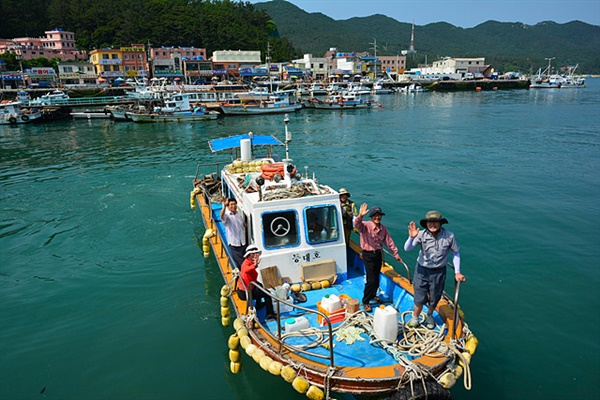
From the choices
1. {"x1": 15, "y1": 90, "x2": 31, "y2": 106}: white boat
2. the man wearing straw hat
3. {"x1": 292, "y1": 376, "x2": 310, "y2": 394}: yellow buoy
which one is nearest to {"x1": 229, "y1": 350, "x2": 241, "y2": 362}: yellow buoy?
{"x1": 292, "y1": 376, "x2": 310, "y2": 394}: yellow buoy

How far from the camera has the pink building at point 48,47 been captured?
9769cm

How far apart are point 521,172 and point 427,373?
21073 mm

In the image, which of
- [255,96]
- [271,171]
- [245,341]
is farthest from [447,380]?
[255,96]

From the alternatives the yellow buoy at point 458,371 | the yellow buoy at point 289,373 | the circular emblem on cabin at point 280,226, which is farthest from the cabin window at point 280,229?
the yellow buoy at point 458,371

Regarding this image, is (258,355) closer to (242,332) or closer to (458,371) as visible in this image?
(242,332)

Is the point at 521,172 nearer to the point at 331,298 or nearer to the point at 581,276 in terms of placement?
the point at 581,276

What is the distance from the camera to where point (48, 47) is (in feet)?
341

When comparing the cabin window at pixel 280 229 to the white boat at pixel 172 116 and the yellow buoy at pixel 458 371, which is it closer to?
the yellow buoy at pixel 458 371

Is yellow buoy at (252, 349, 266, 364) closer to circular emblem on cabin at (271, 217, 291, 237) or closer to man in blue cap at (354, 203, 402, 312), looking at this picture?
man in blue cap at (354, 203, 402, 312)

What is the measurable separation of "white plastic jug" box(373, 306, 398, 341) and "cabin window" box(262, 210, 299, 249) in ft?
8.61

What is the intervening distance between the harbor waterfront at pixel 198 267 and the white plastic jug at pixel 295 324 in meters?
1.30

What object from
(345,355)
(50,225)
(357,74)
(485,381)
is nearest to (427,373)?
(345,355)

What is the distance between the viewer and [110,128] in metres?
45.6

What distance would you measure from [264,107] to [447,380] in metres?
55.0
